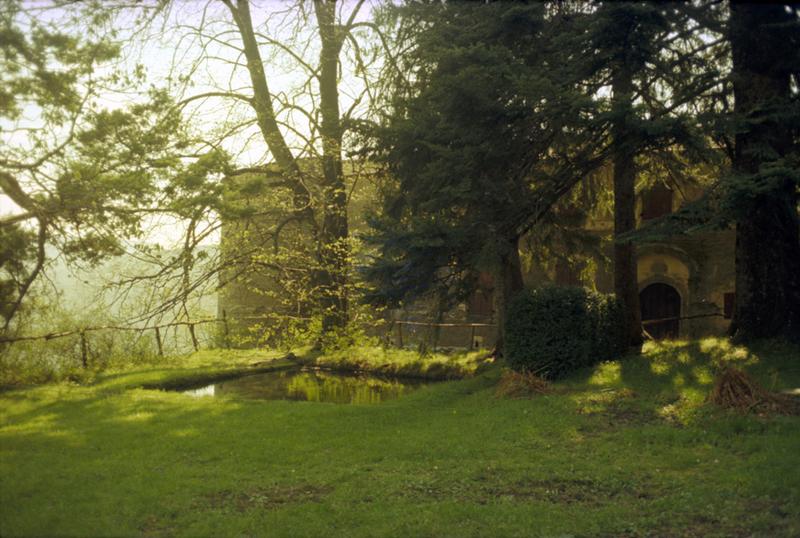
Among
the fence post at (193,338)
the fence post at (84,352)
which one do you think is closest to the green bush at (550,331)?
the fence post at (84,352)

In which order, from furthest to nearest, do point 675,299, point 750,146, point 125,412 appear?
point 675,299 → point 750,146 → point 125,412

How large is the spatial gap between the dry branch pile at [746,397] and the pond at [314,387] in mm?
7214

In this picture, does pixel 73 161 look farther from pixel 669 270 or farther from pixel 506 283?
pixel 669 270

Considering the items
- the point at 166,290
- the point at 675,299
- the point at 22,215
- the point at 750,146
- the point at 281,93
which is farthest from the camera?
the point at 675,299

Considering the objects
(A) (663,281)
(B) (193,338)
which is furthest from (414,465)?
(A) (663,281)

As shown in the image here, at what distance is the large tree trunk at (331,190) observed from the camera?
19031 millimetres

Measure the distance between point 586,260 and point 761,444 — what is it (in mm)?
11553

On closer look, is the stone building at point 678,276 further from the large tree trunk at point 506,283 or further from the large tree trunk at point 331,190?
the large tree trunk at point 506,283

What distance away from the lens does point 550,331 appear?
14.3 metres

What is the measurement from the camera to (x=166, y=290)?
17.6 metres

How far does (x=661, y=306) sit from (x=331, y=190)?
40.2ft

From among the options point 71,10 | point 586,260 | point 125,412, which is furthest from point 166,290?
point 586,260

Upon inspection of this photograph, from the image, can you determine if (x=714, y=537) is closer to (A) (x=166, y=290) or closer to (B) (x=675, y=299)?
(A) (x=166, y=290)

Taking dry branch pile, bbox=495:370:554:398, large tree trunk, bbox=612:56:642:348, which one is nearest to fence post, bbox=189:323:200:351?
dry branch pile, bbox=495:370:554:398
